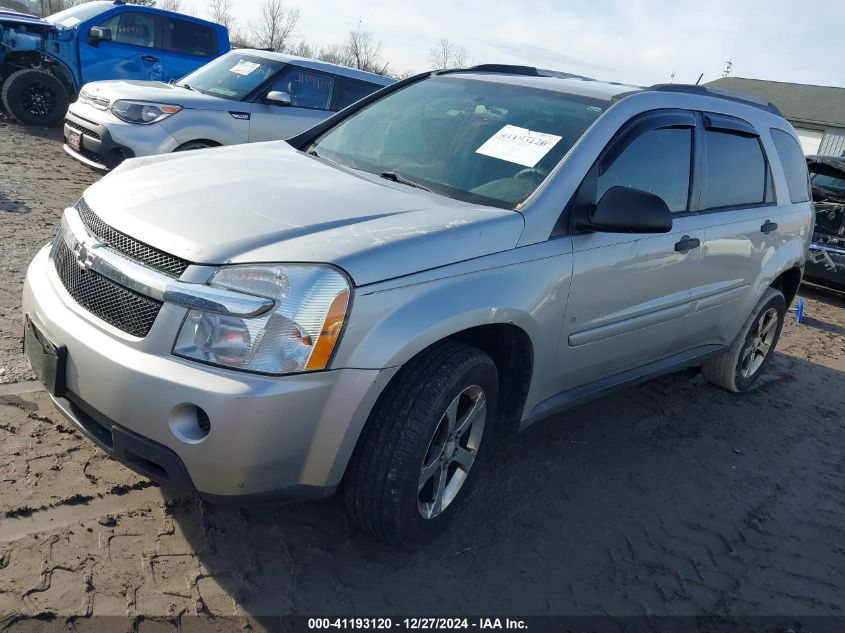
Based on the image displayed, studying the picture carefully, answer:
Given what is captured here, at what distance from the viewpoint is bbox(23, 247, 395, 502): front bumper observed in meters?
2.15

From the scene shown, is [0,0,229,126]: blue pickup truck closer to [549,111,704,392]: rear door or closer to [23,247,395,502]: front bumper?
[549,111,704,392]: rear door

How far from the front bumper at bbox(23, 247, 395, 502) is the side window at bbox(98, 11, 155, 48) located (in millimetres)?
10010

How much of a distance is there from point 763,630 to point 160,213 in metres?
2.72

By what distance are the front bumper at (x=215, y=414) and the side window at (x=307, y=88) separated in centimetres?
631

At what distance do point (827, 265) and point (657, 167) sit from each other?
5.85 m

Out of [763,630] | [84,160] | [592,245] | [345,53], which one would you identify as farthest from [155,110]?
[345,53]

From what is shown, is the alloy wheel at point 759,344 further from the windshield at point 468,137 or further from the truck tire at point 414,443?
the truck tire at point 414,443

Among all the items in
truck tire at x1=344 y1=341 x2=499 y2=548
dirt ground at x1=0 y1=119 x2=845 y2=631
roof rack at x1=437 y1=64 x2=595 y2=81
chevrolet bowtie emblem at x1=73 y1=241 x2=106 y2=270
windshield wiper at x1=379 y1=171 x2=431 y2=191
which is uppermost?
roof rack at x1=437 y1=64 x2=595 y2=81

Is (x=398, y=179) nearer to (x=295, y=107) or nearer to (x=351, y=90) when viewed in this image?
(x=295, y=107)

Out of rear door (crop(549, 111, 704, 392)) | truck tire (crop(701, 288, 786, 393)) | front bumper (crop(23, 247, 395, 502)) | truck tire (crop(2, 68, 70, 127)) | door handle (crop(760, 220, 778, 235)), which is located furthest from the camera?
truck tire (crop(2, 68, 70, 127))

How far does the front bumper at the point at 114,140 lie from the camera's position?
275 inches

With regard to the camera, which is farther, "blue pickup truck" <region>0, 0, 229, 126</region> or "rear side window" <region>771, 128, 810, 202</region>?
"blue pickup truck" <region>0, 0, 229, 126</region>

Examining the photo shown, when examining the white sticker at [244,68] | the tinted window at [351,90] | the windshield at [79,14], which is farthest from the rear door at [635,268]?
Result: the windshield at [79,14]

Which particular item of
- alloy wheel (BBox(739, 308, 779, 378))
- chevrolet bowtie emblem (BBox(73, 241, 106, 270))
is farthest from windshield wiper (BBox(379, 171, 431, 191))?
alloy wheel (BBox(739, 308, 779, 378))
